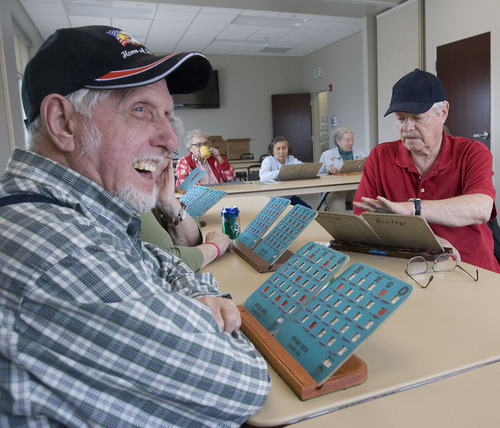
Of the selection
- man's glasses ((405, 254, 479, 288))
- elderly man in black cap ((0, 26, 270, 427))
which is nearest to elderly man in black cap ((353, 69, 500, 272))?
man's glasses ((405, 254, 479, 288))

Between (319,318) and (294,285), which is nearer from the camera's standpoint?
(319,318)

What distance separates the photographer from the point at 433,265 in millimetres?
1191

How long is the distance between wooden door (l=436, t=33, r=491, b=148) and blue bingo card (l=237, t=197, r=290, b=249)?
398cm

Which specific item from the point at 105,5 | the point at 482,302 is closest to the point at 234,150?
the point at 105,5

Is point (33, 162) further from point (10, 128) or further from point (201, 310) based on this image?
point (10, 128)

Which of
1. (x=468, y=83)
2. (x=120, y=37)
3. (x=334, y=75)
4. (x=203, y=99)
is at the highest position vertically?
(x=334, y=75)

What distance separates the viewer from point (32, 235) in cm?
55

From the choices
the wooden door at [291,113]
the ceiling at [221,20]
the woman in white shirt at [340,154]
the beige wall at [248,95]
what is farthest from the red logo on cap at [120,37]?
the wooden door at [291,113]

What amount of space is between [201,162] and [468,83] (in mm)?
3089

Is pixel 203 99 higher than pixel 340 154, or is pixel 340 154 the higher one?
pixel 203 99

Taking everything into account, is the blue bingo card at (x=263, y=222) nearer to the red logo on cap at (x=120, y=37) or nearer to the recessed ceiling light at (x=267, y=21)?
the red logo on cap at (x=120, y=37)

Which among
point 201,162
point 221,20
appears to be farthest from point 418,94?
point 221,20

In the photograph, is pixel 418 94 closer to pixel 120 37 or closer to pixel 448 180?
pixel 448 180

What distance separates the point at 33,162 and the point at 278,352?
519 mm
